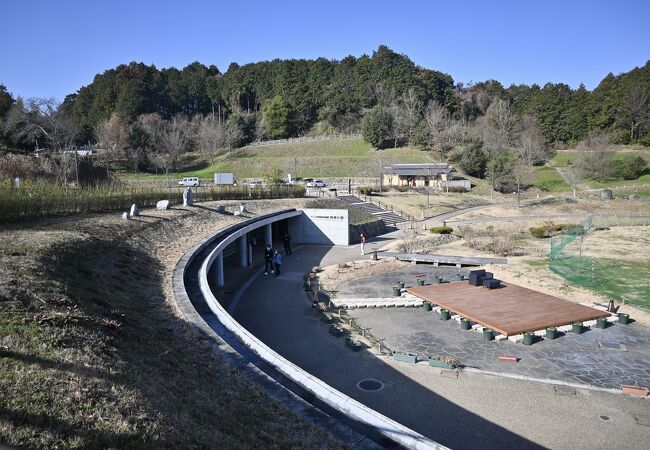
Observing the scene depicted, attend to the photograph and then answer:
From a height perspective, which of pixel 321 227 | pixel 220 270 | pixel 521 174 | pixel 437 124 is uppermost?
pixel 437 124

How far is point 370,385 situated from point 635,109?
7196 cm

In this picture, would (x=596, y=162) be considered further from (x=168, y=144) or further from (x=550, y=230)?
(x=168, y=144)

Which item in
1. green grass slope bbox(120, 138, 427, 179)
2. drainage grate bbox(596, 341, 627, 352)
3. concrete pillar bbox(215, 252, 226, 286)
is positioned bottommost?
drainage grate bbox(596, 341, 627, 352)

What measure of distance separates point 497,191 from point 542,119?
25930 mm

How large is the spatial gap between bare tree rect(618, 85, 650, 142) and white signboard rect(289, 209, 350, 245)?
56203 millimetres

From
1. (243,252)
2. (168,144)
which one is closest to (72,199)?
(243,252)

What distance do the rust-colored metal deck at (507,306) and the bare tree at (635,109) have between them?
61003 millimetres

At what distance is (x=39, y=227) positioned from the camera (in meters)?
16.2

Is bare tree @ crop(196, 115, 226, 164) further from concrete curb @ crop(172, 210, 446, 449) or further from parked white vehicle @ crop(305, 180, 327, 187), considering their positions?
concrete curb @ crop(172, 210, 446, 449)

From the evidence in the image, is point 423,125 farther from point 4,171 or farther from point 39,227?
point 39,227

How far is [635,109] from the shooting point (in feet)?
216

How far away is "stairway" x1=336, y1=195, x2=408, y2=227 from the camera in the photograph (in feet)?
134

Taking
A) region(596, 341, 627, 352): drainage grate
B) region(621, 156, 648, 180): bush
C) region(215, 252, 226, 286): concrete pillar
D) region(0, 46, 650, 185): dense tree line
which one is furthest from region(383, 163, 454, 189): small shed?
region(596, 341, 627, 352): drainage grate

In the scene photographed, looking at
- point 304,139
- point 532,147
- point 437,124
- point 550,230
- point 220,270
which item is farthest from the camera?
point 304,139
